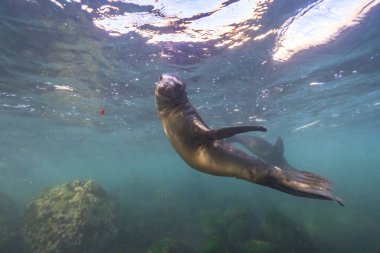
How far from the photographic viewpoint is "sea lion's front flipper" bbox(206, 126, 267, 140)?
12.0 feet

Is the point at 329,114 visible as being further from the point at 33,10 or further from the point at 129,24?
the point at 33,10

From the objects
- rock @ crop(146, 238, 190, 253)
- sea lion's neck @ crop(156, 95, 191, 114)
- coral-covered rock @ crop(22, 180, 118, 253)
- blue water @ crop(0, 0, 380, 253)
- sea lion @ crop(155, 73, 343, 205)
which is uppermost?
blue water @ crop(0, 0, 380, 253)

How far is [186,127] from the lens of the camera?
4168mm

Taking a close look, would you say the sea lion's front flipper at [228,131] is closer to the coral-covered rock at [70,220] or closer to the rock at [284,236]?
the rock at [284,236]

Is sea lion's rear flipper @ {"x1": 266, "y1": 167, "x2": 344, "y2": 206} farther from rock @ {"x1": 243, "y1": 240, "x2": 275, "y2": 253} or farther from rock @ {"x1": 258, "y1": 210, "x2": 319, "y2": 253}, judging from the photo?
rock @ {"x1": 258, "y1": 210, "x2": 319, "y2": 253}

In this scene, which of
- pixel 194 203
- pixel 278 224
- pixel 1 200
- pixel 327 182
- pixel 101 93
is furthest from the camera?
pixel 194 203

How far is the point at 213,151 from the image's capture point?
4.10m

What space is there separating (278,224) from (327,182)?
955 centimetres

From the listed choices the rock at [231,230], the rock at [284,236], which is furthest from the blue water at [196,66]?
the rock at [284,236]

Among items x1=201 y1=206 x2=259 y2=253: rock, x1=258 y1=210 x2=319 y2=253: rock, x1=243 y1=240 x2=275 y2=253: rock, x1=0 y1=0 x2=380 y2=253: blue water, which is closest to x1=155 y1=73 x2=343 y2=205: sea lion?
x1=0 y1=0 x2=380 y2=253: blue water

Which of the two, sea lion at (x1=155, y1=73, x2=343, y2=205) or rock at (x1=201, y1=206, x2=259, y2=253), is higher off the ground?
sea lion at (x1=155, y1=73, x2=343, y2=205)

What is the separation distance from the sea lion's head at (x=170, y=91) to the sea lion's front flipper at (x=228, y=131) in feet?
2.55

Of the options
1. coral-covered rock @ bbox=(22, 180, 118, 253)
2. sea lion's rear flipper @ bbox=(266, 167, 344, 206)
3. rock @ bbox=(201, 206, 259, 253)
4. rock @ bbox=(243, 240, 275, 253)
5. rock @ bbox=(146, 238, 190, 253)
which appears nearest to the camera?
sea lion's rear flipper @ bbox=(266, 167, 344, 206)

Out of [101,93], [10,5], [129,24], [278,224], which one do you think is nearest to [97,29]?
[129,24]
